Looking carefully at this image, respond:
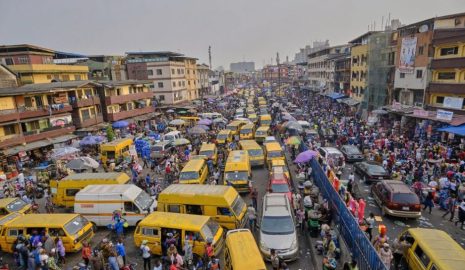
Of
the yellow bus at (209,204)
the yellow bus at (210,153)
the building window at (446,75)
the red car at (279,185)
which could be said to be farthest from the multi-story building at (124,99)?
the building window at (446,75)

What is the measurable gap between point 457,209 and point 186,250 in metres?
14.1

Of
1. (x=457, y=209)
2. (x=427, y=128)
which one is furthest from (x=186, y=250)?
(x=427, y=128)

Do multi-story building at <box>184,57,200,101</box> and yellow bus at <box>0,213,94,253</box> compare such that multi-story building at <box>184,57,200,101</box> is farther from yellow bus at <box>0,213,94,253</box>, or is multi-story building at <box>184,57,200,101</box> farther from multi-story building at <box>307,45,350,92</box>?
yellow bus at <box>0,213,94,253</box>

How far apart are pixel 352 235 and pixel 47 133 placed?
30.8m

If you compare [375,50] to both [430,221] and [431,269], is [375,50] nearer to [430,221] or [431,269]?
[430,221]

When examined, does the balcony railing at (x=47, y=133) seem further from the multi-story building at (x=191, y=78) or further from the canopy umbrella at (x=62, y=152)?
the multi-story building at (x=191, y=78)

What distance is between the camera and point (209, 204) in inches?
573

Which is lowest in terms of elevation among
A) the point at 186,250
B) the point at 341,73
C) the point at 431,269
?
the point at 186,250

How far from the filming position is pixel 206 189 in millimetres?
15469

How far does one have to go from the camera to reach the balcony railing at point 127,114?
133 ft

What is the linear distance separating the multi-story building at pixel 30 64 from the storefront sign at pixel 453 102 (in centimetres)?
4676

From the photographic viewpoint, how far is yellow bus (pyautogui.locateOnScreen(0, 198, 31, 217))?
53.2 ft

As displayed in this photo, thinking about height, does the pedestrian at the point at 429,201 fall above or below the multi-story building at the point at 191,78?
below

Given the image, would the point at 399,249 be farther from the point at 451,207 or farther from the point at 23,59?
the point at 23,59
